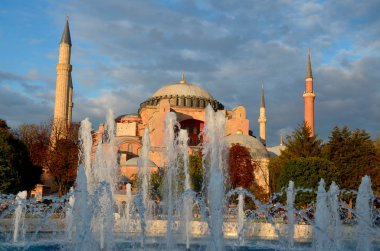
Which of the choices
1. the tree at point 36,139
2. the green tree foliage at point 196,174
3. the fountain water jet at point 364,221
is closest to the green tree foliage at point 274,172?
the green tree foliage at point 196,174

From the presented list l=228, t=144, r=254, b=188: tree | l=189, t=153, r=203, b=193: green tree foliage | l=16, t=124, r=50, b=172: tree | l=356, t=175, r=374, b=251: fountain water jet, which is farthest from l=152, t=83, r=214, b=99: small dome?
l=356, t=175, r=374, b=251: fountain water jet

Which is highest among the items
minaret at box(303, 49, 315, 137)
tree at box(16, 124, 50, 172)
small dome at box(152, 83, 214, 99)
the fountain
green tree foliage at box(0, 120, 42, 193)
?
small dome at box(152, 83, 214, 99)

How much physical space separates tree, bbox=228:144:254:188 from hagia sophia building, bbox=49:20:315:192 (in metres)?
2.91

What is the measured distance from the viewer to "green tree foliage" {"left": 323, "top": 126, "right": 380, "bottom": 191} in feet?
85.7

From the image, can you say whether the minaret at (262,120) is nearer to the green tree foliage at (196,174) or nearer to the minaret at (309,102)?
the minaret at (309,102)

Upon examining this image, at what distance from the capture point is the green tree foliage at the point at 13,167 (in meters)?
21.4

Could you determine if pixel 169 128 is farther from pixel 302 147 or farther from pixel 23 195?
pixel 302 147

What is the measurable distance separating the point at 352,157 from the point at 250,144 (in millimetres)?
11955

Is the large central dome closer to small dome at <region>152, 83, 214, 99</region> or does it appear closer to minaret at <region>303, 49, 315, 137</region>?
small dome at <region>152, 83, 214, 99</region>

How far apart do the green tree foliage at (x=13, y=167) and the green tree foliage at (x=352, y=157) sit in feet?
51.1

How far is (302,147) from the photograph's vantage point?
2980cm

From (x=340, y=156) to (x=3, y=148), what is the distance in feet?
57.0

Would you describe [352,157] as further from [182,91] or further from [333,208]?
[182,91]

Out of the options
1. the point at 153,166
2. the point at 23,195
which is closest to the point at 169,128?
the point at 23,195
